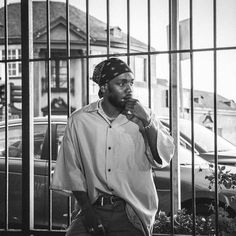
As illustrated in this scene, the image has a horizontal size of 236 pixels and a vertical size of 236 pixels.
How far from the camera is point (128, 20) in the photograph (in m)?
3.90

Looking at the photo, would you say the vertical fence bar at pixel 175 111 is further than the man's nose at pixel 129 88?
Yes

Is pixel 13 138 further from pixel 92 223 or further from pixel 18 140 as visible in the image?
pixel 92 223

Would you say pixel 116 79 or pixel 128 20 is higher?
pixel 128 20

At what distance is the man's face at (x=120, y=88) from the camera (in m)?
2.70

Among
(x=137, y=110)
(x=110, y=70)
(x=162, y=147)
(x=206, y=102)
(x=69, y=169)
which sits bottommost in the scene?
(x=69, y=169)

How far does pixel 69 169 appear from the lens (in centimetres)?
272

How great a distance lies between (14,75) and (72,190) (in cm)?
3476

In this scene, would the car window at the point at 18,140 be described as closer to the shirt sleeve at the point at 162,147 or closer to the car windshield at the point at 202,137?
the car windshield at the point at 202,137

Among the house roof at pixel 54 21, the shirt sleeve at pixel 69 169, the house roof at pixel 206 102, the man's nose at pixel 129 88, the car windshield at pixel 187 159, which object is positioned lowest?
the car windshield at pixel 187 159

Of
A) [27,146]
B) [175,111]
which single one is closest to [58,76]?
[175,111]

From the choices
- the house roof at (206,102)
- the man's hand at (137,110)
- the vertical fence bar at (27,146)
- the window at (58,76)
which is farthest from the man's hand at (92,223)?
the house roof at (206,102)

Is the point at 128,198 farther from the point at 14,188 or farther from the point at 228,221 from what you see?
the point at 14,188

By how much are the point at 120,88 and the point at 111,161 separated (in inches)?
16.0

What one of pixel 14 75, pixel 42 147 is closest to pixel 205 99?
pixel 14 75
